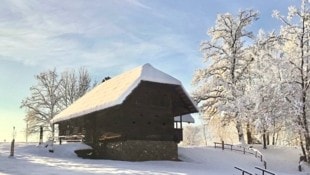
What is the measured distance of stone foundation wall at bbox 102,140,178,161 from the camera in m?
28.0

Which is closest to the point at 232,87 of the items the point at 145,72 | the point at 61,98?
the point at 145,72

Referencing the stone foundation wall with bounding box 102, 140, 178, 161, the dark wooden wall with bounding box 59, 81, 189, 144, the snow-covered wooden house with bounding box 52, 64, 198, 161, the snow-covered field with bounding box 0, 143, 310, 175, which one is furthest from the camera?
the dark wooden wall with bounding box 59, 81, 189, 144

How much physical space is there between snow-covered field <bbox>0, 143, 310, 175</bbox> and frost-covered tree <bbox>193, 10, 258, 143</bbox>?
4.87 metres

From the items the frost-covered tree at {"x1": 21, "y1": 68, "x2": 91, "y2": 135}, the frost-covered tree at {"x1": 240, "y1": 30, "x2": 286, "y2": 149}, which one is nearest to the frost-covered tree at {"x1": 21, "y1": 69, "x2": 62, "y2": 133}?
the frost-covered tree at {"x1": 21, "y1": 68, "x2": 91, "y2": 135}

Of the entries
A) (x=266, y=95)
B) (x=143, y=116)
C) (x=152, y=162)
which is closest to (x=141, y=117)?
(x=143, y=116)

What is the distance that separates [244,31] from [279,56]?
9497 mm

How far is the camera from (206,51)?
42.2 metres

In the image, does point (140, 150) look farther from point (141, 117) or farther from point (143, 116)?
point (143, 116)

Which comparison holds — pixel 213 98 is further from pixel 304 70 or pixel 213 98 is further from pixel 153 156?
pixel 153 156

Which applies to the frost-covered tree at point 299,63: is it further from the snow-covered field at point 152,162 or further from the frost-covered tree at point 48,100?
the frost-covered tree at point 48,100

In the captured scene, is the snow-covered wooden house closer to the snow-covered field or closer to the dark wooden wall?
the dark wooden wall

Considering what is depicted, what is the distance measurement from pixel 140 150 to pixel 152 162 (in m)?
1.67

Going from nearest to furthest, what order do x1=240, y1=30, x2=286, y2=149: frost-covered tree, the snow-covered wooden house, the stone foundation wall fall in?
the stone foundation wall, the snow-covered wooden house, x1=240, y1=30, x2=286, y2=149: frost-covered tree

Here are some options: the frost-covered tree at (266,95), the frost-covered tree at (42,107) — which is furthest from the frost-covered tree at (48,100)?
the frost-covered tree at (266,95)
